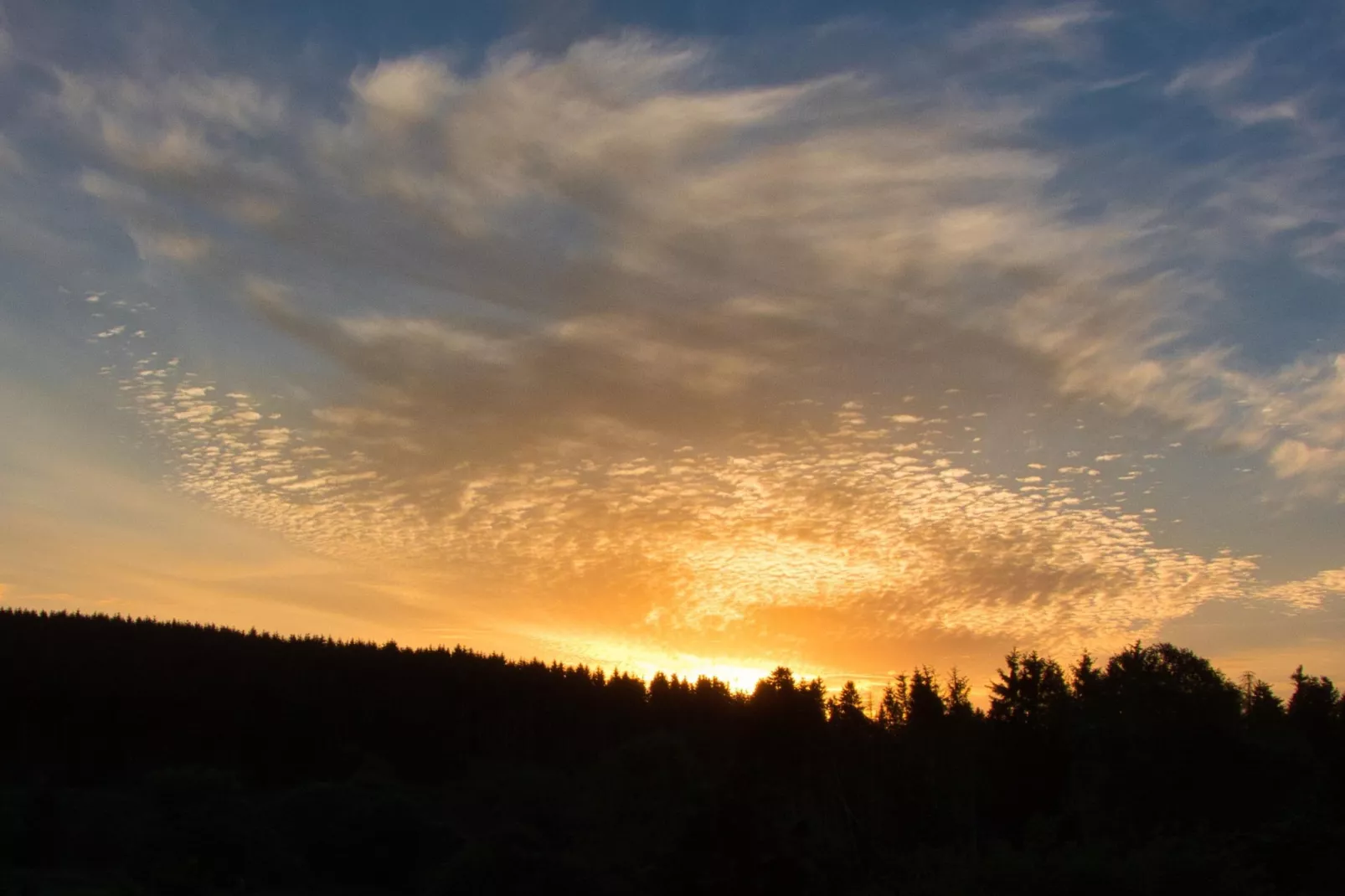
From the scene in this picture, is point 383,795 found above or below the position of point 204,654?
below

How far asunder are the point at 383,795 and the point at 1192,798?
2031 inches

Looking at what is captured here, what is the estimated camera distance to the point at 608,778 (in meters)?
71.2

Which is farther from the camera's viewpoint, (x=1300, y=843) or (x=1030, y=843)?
(x=1030, y=843)

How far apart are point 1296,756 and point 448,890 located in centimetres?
3686

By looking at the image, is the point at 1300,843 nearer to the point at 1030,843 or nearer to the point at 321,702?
the point at 1030,843

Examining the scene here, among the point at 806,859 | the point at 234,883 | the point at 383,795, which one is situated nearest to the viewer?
the point at 806,859

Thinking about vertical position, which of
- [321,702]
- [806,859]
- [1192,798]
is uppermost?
[321,702]

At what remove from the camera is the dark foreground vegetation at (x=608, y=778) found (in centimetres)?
2858

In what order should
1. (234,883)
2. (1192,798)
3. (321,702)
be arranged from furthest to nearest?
(321,702), (234,883), (1192,798)

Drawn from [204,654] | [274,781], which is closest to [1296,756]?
[274,781]

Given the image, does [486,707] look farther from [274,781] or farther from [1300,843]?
[1300,843]

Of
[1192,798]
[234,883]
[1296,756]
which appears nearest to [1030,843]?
[1192,798]

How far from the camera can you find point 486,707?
122 m

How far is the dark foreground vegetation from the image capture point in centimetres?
2858
